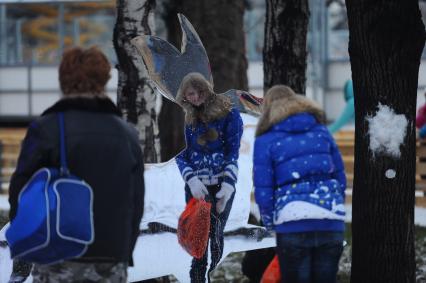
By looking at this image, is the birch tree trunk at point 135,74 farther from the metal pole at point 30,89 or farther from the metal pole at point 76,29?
the metal pole at point 30,89

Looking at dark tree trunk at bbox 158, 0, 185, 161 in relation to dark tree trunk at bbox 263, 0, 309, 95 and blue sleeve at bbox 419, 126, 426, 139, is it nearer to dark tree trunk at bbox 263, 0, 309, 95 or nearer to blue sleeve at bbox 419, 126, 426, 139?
blue sleeve at bbox 419, 126, 426, 139

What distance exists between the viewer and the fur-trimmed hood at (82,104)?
14.8ft

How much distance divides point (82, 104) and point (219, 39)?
7.84 m

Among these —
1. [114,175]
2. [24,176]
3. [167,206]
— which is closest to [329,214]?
[114,175]

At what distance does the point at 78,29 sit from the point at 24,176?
19813mm

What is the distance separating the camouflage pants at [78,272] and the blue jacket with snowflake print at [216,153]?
2407 millimetres

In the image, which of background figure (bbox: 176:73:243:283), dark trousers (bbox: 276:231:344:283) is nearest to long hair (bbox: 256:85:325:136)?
dark trousers (bbox: 276:231:344:283)

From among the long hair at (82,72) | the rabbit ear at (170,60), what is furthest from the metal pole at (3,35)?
the long hair at (82,72)

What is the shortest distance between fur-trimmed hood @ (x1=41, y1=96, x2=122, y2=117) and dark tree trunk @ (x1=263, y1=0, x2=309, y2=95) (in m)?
3.88

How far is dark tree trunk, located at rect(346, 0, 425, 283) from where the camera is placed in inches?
249

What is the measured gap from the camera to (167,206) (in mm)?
7426

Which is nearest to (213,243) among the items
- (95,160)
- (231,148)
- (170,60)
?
(231,148)

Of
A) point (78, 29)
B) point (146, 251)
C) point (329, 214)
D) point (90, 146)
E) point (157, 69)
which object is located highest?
point (78, 29)

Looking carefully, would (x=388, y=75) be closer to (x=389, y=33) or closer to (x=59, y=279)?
(x=389, y=33)
